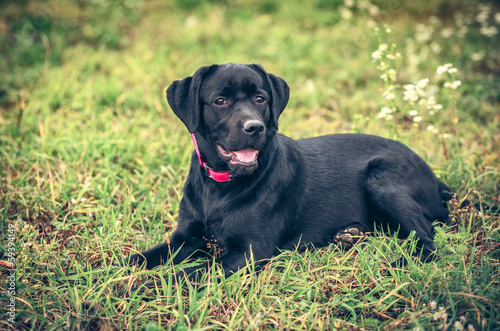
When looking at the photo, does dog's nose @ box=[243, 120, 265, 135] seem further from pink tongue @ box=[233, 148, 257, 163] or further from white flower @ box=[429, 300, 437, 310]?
white flower @ box=[429, 300, 437, 310]

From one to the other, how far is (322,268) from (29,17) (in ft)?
22.6

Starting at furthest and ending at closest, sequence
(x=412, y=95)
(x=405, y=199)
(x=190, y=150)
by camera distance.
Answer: (x=190, y=150)
(x=412, y=95)
(x=405, y=199)

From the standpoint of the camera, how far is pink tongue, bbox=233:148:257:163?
261 cm

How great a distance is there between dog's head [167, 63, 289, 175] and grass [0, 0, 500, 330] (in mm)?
725

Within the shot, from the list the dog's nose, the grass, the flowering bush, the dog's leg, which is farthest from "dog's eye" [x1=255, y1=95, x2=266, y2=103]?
the flowering bush

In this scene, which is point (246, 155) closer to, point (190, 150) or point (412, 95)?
point (190, 150)

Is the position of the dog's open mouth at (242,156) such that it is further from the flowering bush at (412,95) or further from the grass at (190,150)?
the flowering bush at (412,95)

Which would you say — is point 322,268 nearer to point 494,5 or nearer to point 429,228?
point 429,228

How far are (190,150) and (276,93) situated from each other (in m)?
1.40

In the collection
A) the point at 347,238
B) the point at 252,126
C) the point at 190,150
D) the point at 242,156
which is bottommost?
the point at 347,238

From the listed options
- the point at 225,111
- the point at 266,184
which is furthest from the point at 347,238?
the point at 225,111

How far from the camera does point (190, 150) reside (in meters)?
4.03

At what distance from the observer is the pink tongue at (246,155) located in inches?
103

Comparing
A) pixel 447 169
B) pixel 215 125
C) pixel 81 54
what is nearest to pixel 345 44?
pixel 447 169
